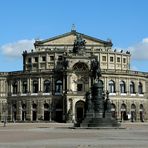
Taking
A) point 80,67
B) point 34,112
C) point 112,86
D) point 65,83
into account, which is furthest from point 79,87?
point 34,112

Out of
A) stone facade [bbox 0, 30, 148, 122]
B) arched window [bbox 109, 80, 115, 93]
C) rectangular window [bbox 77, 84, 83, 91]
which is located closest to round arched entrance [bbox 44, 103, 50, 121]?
stone facade [bbox 0, 30, 148, 122]

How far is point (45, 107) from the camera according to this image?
135 m

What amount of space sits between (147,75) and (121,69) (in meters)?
7.88

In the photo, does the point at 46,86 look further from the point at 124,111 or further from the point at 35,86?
the point at 124,111

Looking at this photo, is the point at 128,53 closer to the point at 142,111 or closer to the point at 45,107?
the point at 142,111

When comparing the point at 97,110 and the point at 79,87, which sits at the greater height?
the point at 79,87

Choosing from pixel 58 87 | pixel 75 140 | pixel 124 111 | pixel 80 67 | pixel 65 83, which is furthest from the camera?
pixel 124 111

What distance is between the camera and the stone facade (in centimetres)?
13125

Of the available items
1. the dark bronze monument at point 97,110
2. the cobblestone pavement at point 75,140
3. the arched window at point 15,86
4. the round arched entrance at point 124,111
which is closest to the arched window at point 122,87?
the round arched entrance at point 124,111

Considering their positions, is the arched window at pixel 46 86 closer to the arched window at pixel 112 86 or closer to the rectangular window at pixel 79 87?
the rectangular window at pixel 79 87

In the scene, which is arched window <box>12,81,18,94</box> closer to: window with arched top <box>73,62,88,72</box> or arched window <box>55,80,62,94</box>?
arched window <box>55,80,62,94</box>

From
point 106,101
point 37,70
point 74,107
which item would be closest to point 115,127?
point 106,101

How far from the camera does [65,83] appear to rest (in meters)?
131

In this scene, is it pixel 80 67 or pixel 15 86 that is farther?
pixel 15 86
